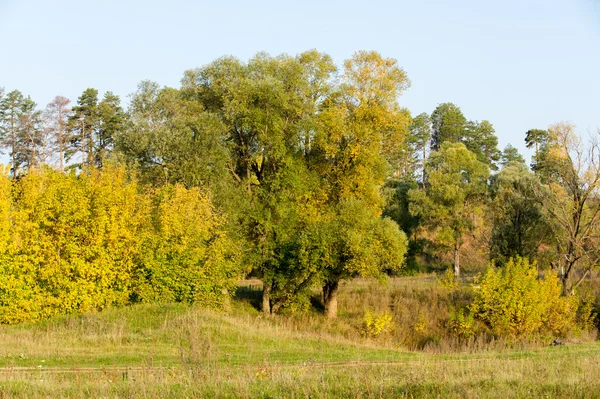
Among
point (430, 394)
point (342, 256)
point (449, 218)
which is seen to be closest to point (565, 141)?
point (342, 256)

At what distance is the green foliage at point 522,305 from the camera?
34812mm

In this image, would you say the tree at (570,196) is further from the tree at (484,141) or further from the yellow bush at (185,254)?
the tree at (484,141)

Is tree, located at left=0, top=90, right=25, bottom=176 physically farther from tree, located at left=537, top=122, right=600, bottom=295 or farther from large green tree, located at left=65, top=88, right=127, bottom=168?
tree, located at left=537, top=122, right=600, bottom=295

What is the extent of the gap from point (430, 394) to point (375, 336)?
996 inches

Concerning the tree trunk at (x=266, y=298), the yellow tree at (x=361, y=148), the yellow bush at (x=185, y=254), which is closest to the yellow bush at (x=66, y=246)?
the yellow bush at (x=185, y=254)

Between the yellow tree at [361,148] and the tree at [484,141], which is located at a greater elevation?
the tree at [484,141]

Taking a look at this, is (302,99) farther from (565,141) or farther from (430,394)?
(430,394)

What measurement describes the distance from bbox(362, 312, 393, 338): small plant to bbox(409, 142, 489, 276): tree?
72.0ft

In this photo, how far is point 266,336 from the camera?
26016 mm

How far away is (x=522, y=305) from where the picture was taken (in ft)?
114

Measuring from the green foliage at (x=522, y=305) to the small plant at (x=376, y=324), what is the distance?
4.99 m

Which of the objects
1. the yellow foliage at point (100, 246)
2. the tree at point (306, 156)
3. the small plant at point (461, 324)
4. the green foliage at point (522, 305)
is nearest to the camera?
the yellow foliage at point (100, 246)

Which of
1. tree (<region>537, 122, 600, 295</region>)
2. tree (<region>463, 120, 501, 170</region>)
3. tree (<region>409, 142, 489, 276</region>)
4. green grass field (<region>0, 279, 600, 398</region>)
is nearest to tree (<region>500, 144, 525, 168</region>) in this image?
tree (<region>463, 120, 501, 170</region>)

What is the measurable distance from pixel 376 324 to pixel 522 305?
8.14 metres
